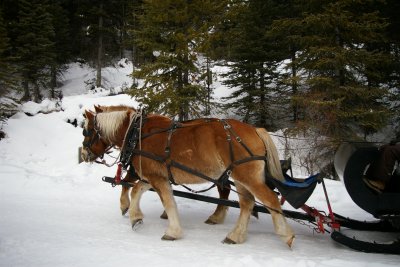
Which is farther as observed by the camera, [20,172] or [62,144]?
[62,144]

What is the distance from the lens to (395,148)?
12.1 feet

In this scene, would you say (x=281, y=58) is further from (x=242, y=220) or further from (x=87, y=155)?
(x=242, y=220)

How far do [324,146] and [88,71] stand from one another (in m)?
25.4

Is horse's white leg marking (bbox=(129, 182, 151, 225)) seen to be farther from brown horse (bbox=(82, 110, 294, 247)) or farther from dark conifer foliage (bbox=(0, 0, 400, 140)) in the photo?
dark conifer foliage (bbox=(0, 0, 400, 140))

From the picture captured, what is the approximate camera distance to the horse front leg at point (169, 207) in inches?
168

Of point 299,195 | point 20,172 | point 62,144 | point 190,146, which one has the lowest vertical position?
point 62,144

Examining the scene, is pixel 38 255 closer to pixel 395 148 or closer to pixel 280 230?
pixel 280 230

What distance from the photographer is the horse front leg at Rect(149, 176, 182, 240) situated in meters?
4.28

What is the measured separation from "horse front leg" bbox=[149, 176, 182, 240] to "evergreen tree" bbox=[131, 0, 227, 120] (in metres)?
6.19

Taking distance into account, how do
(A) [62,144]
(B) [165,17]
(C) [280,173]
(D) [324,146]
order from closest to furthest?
(C) [280,173] → (D) [324,146] → (B) [165,17] → (A) [62,144]

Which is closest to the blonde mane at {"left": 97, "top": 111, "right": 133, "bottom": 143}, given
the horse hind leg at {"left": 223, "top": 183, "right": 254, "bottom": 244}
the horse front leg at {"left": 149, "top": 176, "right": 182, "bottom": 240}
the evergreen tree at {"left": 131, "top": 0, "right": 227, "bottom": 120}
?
the horse front leg at {"left": 149, "top": 176, "right": 182, "bottom": 240}

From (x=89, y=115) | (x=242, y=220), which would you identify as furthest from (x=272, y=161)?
(x=89, y=115)

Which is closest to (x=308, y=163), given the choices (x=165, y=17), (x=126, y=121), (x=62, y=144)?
(x=126, y=121)

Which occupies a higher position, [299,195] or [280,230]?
[299,195]
